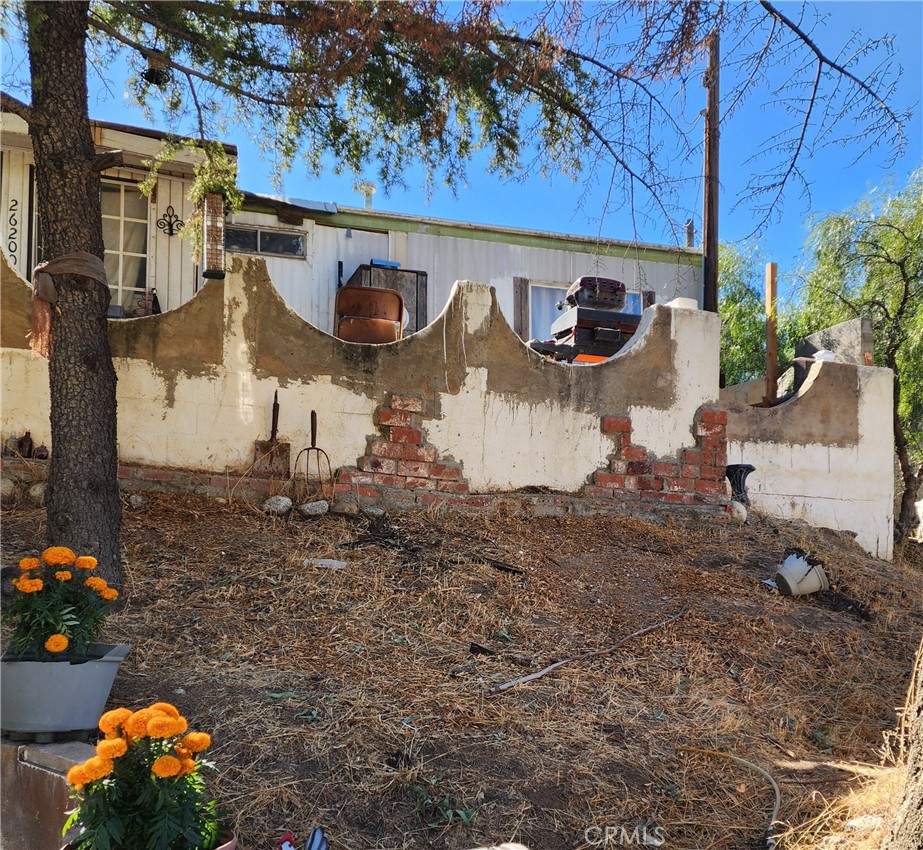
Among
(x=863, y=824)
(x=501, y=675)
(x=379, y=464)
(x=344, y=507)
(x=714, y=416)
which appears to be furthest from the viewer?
(x=714, y=416)

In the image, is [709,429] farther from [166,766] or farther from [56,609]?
[166,766]

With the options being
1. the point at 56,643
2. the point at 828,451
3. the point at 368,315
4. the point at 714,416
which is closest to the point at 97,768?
the point at 56,643

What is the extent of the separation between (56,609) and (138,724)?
43.7 inches

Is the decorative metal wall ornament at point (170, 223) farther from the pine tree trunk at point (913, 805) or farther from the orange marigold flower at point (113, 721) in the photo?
the pine tree trunk at point (913, 805)

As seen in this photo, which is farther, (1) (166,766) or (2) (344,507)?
(2) (344,507)

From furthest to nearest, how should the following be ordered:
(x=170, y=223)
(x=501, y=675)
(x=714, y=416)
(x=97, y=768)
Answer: (x=170, y=223)
(x=714, y=416)
(x=501, y=675)
(x=97, y=768)

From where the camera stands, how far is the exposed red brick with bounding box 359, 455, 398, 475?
5.86 m

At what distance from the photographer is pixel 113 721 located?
2176 millimetres

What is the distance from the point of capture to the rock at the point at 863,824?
273 cm

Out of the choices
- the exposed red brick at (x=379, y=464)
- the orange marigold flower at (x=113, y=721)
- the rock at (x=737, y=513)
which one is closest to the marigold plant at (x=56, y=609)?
the orange marigold flower at (x=113, y=721)

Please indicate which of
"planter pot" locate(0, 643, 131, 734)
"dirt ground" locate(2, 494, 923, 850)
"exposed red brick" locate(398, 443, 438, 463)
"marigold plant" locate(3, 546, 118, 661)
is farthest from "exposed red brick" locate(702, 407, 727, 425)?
"planter pot" locate(0, 643, 131, 734)

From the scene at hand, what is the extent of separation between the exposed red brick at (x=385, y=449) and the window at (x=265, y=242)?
5093 millimetres

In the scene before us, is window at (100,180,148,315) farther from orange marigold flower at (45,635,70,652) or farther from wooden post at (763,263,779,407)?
wooden post at (763,263,779,407)

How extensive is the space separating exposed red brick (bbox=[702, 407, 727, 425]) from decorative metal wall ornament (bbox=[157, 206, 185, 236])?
5800 millimetres
